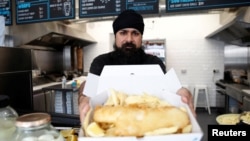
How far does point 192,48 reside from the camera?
5.95 meters

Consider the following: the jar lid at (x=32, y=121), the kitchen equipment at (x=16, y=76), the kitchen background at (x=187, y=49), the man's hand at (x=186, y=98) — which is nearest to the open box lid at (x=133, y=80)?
the man's hand at (x=186, y=98)

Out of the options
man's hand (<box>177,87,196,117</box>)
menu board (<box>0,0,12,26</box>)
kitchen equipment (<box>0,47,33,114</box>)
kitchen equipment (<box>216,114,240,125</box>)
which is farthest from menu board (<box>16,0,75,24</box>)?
man's hand (<box>177,87,196,117</box>)

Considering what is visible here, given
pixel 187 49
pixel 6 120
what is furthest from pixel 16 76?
pixel 187 49

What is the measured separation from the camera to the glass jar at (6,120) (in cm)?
64

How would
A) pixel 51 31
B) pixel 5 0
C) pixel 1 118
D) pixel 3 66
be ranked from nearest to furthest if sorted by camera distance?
pixel 1 118 < pixel 3 66 < pixel 5 0 < pixel 51 31

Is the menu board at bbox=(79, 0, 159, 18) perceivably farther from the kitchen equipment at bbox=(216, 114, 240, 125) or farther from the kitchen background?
the kitchen background

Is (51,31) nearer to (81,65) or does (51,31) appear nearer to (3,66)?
(3,66)

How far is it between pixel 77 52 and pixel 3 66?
353 centimetres

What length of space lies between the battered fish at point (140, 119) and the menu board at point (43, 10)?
2.46 m

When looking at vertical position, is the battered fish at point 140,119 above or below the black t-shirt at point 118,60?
below

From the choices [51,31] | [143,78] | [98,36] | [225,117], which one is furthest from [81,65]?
[143,78]

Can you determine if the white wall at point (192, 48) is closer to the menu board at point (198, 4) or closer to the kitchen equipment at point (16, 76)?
the menu board at point (198, 4)

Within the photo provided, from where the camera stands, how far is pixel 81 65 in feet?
20.9

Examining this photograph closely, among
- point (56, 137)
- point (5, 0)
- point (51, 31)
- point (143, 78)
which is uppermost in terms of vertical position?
point (5, 0)
